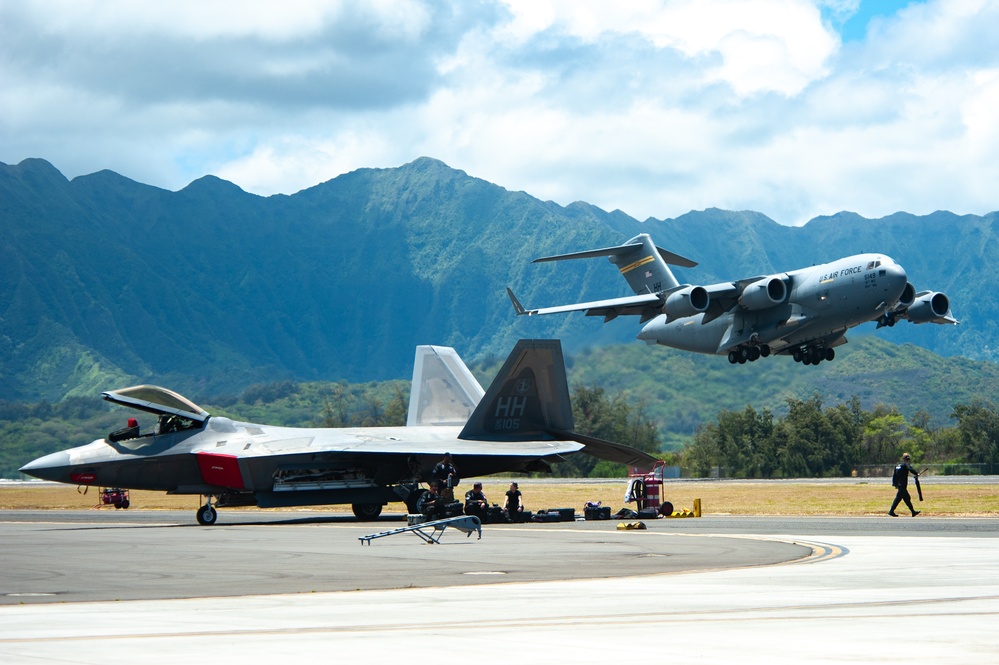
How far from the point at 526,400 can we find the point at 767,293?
16.7 m

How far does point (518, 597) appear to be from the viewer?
12.0 metres

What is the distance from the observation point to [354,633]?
373 inches

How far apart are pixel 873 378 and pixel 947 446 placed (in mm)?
36711

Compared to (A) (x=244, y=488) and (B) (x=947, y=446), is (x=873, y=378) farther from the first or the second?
(A) (x=244, y=488)

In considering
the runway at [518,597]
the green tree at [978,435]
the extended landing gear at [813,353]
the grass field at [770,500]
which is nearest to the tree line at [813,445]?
the green tree at [978,435]

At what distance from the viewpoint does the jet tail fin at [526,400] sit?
30.4 meters

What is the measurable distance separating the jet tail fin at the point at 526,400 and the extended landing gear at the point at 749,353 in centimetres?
1791

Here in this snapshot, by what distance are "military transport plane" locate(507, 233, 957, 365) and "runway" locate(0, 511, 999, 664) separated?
64.8ft

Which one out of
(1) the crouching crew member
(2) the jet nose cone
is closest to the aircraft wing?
(1) the crouching crew member

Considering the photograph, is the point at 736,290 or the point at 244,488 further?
the point at 736,290

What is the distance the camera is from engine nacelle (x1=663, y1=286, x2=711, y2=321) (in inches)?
1745

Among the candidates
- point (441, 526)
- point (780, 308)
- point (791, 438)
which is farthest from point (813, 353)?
point (791, 438)

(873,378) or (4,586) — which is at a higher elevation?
(873,378)

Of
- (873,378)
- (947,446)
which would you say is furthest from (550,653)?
(873,378)
